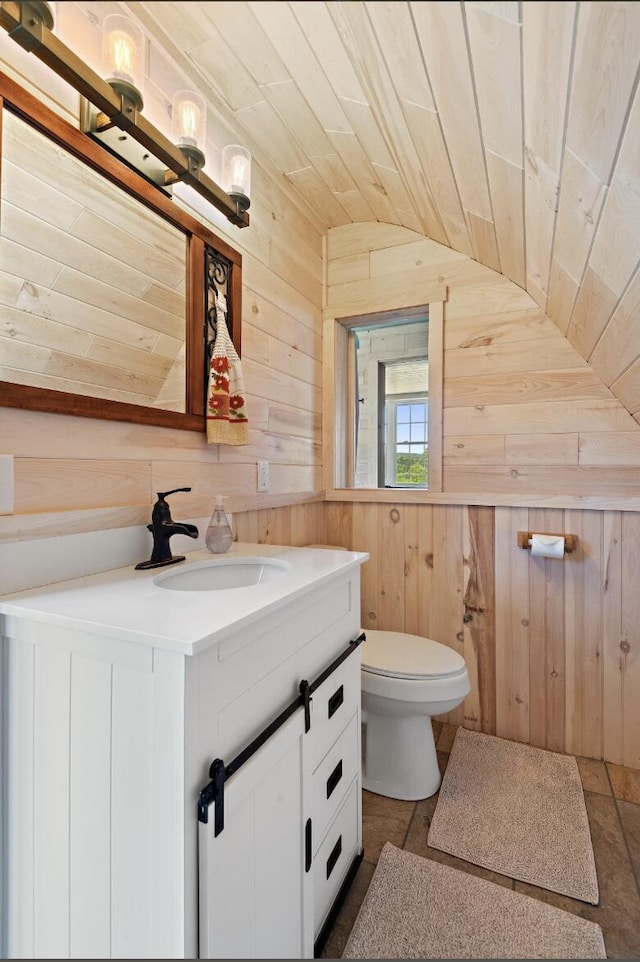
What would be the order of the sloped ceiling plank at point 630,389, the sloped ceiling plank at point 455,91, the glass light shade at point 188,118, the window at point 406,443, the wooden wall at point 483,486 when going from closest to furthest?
the sloped ceiling plank at point 455,91
the glass light shade at point 188,118
the sloped ceiling plank at point 630,389
the wooden wall at point 483,486
the window at point 406,443

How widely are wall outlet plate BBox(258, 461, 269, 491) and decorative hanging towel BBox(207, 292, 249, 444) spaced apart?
9.0 inches

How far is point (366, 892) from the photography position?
1.15 m

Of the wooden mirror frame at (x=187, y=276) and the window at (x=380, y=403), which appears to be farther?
the window at (x=380, y=403)

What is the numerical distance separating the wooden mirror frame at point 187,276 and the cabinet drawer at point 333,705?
812 mm

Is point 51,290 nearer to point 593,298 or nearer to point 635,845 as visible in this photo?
point 593,298

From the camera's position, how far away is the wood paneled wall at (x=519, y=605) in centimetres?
168

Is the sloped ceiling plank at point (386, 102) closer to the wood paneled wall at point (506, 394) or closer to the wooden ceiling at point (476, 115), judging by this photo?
the wooden ceiling at point (476, 115)

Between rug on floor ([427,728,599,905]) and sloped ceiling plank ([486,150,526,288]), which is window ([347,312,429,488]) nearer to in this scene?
sloped ceiling plank ([486,150,526,288])

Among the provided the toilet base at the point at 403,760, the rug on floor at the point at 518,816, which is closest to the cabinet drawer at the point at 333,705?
the toilet base at the point at 403,760

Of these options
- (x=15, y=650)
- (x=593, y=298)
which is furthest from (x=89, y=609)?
(x=593, y=298)

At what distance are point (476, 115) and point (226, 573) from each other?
3.84 ft

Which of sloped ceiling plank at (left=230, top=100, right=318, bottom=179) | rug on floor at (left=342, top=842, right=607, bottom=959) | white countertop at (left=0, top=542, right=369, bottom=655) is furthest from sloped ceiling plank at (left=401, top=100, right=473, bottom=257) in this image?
rug on floor at (left=342, top=842, right=607, bottom=959)

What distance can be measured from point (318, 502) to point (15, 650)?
149 cm

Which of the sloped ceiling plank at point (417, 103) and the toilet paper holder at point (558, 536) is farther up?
the sloped ceiling plank at point (417, 103)
